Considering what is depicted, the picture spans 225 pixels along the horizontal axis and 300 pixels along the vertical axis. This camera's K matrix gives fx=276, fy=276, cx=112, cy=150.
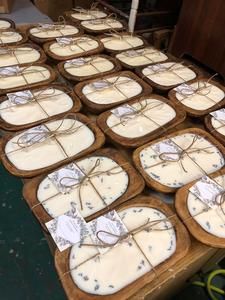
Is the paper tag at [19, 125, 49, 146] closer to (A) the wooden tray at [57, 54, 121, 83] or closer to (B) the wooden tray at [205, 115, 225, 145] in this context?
(A) the wooden tray at [57, 54, 121, 83]

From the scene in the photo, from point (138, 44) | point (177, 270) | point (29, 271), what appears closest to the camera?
point (177, 270)

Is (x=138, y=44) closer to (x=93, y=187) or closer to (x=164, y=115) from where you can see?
(x=164, y=115)

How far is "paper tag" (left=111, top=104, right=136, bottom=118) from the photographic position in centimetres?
104

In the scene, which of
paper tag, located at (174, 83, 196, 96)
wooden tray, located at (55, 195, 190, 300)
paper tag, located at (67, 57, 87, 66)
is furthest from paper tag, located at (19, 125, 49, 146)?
paper tag, located at (174, 83, 196, 96)

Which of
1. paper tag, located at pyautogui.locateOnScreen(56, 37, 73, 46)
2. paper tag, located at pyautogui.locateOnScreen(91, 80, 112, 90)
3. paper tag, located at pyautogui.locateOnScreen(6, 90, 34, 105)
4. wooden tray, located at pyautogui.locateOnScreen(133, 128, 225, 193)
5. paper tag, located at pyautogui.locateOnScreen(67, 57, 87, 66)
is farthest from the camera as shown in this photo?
paper tag, located at pyautogui.locateOnScreen(56, 37, 73, 46)

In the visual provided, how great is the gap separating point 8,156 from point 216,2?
1.63 m

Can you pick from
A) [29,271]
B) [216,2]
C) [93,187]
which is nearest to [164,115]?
[93,187]

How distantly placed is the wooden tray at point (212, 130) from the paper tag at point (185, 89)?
0.53 feet

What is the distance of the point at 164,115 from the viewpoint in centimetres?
107

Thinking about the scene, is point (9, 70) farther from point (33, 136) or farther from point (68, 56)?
point (33, 136)

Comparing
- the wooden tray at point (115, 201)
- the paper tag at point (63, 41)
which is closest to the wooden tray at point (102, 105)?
the wooden tray at point (115, 201)

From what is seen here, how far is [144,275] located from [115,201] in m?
0.21

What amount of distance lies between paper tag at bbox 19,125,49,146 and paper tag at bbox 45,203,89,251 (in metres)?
0.30

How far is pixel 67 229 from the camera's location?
72 centimetres
